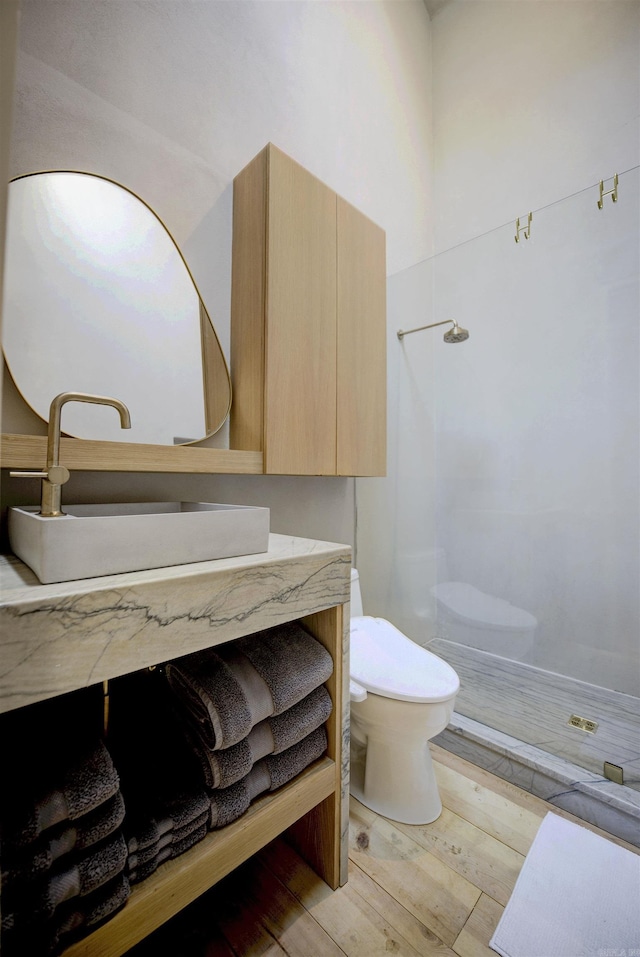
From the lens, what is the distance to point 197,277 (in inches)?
46.4

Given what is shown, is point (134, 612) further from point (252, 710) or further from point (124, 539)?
point (252, 710)

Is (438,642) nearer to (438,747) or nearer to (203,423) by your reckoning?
(438,747)

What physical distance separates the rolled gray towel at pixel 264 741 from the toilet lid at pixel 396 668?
224 mm

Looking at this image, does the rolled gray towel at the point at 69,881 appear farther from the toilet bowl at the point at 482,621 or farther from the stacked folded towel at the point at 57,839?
the toilet bowl at the point at 482,621

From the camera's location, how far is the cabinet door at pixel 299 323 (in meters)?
1.12

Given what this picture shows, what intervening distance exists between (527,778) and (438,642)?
750mm

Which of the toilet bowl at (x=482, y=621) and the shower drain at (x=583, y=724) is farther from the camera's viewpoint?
the toilet bowl at (x=482, y=621)

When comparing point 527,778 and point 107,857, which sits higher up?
point 107,857

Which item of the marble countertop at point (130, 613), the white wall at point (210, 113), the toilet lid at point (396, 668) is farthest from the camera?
the toilet lid at point (396, 668)

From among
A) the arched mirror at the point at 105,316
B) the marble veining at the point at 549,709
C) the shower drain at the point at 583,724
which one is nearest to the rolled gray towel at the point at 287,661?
the arched mirror at the point at 105,316

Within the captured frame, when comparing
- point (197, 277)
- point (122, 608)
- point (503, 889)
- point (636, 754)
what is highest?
point (197, 277)

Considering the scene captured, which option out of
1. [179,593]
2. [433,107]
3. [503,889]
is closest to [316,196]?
[179,593]

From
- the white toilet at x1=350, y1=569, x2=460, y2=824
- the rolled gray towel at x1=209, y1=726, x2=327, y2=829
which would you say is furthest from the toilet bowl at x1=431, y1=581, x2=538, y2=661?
the rolled gray towel at x1=209, y1=726, x2=327, y2=829

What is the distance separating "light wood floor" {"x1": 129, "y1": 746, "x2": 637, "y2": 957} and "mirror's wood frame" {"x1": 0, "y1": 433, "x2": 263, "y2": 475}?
38.0 inches
